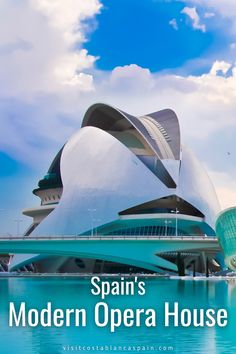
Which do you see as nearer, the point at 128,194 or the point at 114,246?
the point at 114,246

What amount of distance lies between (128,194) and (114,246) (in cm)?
A: 1096

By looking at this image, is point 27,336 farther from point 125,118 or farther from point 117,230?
point 125,118

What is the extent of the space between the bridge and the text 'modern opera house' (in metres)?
5.50

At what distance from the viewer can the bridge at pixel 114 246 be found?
6397 cm

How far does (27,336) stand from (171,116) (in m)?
61.1

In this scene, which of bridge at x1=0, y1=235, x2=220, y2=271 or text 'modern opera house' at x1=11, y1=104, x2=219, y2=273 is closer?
bridge at x1=0, y1=235, x2=220, y2=271

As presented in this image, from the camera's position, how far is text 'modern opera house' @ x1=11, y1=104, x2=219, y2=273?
73.4 metres

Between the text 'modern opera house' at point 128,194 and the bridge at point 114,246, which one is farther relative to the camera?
the text 'modern opera house' at point 128,194

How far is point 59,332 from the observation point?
23844 mm

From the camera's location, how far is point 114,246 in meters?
64.2

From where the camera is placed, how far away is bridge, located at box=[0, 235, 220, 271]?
64.0 m

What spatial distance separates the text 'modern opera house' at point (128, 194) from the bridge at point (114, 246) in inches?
217

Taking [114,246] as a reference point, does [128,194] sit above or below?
above

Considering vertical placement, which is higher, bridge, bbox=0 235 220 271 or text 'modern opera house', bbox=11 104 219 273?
text 'modern opera house', bbox=11 104 219 273
